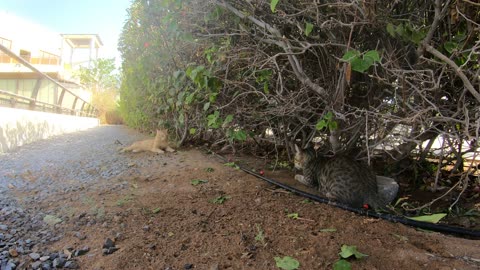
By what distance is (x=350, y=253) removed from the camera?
69.7 inches

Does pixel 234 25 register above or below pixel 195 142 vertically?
above

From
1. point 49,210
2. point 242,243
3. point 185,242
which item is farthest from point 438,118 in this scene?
point 49,210

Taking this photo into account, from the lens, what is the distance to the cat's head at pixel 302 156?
3871mm

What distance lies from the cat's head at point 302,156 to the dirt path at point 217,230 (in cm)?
82

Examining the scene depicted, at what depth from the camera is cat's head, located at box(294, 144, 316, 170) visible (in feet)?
12.7

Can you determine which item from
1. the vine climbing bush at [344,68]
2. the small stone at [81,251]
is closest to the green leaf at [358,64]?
the vine climbing bush at [344,68]

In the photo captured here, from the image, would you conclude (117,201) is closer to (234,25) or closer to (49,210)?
(49,210)

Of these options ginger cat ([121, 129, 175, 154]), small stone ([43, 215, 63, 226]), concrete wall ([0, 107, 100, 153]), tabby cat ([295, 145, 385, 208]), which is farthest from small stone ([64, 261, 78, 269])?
concrete wall ([0, 107, 100, 153])

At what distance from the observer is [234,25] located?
9.36ft

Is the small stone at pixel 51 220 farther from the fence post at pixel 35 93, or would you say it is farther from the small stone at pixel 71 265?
the fence post at pixel 35 93

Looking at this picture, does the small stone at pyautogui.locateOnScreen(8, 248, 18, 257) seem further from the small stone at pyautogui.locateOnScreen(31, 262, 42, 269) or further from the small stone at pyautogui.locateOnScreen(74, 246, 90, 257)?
the small stone at pyautogui.locateOnScreen(74, 246, 90, 257)

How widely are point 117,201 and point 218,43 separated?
68.4 inches

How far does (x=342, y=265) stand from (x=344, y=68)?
4.60ft

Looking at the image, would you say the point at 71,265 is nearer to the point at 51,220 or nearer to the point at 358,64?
the point at 51,220
